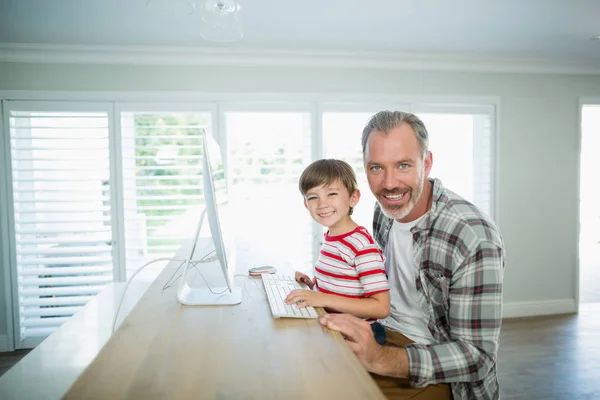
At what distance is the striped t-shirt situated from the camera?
1.25 meters

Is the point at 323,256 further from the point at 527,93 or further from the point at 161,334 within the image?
the point at 527,93

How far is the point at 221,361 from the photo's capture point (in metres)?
0.80

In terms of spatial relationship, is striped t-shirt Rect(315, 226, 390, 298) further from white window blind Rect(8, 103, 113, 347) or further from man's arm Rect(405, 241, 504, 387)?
white window blind Rect(8, 103, 113, 347)

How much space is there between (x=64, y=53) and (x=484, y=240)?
3.45 meters

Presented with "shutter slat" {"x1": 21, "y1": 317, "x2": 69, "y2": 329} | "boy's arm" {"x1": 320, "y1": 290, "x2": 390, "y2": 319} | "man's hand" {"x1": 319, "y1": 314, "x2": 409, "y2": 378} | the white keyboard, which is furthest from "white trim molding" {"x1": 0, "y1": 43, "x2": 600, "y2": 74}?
"man's hand" {"x1": 319, "y1": 314, "x2": 409, "y2": 378}

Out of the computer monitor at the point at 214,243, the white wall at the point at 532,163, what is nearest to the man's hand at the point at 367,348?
the computer monitor at the point at 214,243

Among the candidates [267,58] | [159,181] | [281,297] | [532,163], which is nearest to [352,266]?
[281,297]

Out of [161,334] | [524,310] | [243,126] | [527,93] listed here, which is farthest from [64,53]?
[524,310]

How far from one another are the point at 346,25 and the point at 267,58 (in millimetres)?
853

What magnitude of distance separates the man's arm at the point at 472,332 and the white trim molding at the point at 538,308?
3.08 metres

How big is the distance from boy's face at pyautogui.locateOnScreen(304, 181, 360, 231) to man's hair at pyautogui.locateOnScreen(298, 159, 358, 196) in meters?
0.02

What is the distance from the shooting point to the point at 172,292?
1.30 m

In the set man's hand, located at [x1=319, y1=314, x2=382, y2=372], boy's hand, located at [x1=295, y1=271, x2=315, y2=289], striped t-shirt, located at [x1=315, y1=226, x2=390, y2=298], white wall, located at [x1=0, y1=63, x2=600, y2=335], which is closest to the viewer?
man's hand, located at [x1=319, y1=314, x2=382, y2=372]

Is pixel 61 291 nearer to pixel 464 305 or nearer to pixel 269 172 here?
pixel 269 172
